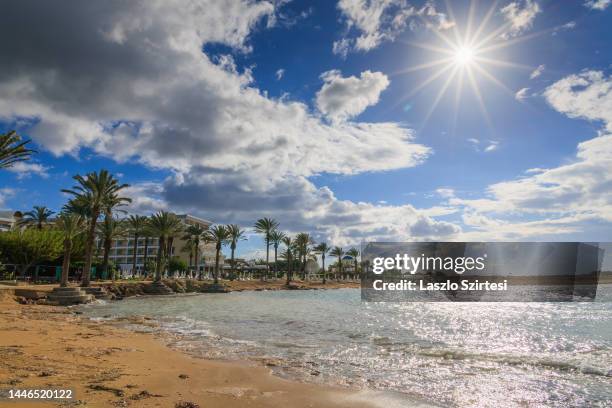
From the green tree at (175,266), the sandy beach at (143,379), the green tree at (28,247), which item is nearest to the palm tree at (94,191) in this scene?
the green tree at (28,247)

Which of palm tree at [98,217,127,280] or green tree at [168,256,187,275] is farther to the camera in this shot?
green tree at [168,256,187,275]

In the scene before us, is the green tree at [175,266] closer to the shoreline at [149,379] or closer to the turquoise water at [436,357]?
the turquoise water at [436,357]

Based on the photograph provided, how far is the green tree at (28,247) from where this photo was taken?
46062 millimetres

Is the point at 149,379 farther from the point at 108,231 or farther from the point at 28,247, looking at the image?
the point at 108,231

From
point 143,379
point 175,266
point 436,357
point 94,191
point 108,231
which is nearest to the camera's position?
point 143,379

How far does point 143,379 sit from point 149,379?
0.12 meters

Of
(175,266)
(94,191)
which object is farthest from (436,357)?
(175,266)

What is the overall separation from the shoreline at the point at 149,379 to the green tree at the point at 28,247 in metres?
42.6

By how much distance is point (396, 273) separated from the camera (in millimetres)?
151250

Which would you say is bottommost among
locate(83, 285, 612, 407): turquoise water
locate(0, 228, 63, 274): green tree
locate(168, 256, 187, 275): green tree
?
locate(168, 256, 187, 275): green tree

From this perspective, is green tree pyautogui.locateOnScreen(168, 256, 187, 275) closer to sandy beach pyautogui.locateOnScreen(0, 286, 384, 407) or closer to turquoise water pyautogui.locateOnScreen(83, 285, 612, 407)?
turquoise water pyautogui.locateOnScreen(83, 285, 612, 407)

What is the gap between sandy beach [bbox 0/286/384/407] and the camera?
6.62 metres

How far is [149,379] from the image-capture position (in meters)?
7.93

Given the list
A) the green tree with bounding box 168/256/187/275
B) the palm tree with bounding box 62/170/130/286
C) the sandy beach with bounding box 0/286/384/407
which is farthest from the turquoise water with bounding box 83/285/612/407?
the green tree with bounding box 168/256/187/275
